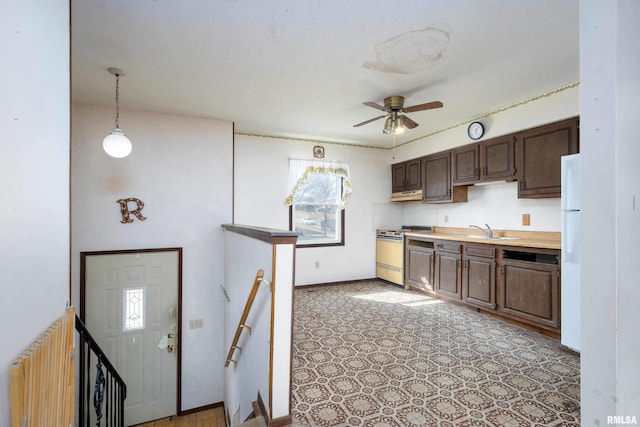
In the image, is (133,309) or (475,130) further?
(475,130)

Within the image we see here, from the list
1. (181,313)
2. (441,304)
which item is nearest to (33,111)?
(181,313)

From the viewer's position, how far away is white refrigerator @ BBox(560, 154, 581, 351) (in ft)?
8.55

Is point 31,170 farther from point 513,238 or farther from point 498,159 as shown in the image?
point 513,238

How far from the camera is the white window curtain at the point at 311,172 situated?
17.5 ft

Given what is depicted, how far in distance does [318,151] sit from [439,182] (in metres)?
2.18

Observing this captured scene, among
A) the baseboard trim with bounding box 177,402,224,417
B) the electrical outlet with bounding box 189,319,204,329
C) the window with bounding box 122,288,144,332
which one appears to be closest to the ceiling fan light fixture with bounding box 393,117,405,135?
the electrical outlet with bounding box 189,319,204,329

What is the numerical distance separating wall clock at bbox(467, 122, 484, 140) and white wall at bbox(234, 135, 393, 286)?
2.01 metres

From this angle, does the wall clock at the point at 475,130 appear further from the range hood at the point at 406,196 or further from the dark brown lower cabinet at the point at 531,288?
the dark brown lower cabinet at the point at 531,288

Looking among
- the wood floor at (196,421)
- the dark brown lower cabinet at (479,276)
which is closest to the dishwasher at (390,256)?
the dark brown lower cabinet at (479,276)

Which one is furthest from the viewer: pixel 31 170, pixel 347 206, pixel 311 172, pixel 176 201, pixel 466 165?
pixel 347 206

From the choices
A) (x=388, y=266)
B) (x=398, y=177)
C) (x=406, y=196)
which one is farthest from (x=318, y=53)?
(x=388, y=266)

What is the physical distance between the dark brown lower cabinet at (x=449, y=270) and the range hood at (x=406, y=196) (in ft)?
3.69

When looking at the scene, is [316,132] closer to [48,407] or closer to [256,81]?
[256,81]

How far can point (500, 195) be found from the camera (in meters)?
4.32
